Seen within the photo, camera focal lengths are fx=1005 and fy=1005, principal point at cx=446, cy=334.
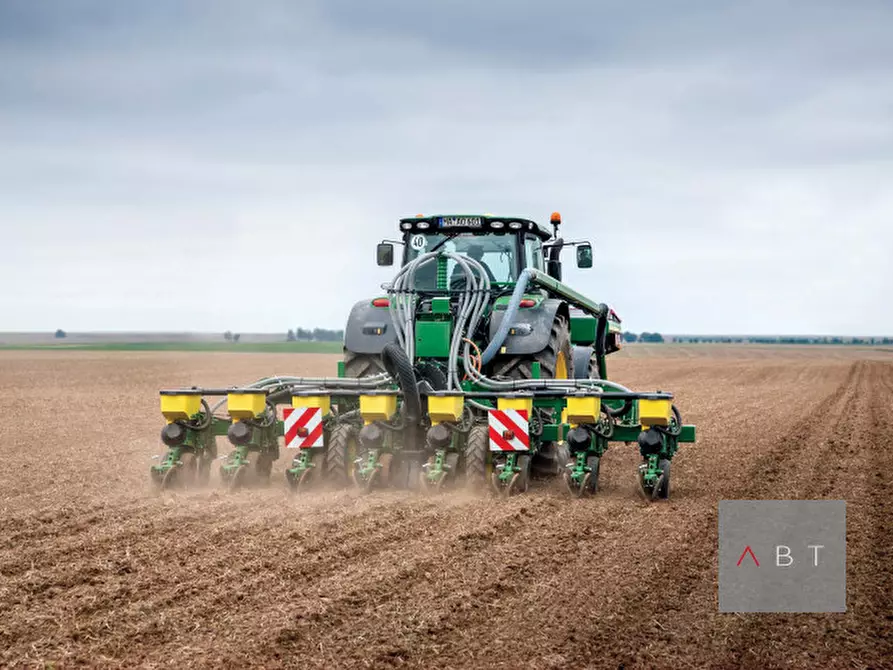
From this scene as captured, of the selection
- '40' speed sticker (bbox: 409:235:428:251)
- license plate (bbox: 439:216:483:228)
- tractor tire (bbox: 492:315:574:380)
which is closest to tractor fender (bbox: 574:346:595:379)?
tractor tire (bbox: 492:315:574:380)

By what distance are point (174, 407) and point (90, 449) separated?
395 cm

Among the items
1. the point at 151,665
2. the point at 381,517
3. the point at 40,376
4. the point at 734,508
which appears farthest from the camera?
the point at 40,376

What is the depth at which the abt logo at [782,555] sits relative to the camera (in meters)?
6.55

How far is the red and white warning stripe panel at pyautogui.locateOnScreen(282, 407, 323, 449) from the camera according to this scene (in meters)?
9.52

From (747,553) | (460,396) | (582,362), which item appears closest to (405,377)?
(460,396)

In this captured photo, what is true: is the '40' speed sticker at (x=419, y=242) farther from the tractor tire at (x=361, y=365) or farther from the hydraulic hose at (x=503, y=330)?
the hydraulic hose at (x=503, y=330)

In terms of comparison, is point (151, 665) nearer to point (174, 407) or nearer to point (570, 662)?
point (570, 662)

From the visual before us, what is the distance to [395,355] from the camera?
935 cm

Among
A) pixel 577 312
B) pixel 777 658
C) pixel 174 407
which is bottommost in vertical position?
pixel 777 658

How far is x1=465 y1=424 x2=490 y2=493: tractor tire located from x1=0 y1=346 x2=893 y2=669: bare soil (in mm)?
456

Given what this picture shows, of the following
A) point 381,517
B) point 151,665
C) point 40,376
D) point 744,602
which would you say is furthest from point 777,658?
point 40,376

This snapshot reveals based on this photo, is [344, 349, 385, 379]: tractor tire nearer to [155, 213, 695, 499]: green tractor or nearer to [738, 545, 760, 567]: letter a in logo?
[155, 213, 695, 499]: green tractor

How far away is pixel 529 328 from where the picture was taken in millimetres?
10203

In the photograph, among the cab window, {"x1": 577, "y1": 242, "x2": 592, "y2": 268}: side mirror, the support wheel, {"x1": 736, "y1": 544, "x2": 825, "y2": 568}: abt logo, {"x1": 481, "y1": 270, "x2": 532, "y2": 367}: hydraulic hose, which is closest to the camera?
{"x1": 736, "y1": 544, "x2": 825, "y2": 568}: abt logo
